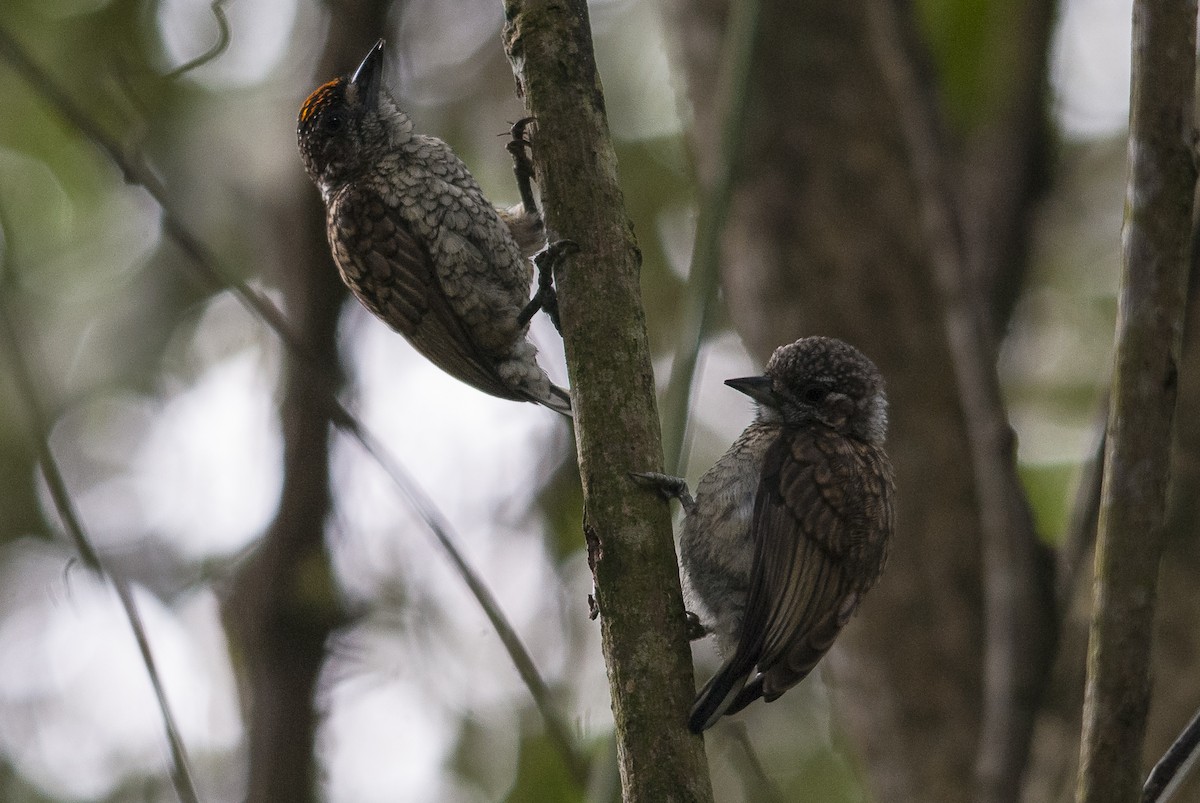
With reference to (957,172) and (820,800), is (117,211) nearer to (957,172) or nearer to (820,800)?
(957,172)

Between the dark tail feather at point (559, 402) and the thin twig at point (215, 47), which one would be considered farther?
the dark tail feather at point (559, 402)

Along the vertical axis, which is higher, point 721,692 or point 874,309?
point 874,309

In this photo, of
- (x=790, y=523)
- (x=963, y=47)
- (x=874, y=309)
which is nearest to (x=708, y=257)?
(x=790, y=523)

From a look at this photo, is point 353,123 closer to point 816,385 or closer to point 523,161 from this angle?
point 523,161

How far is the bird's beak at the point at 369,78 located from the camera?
410 centimetres

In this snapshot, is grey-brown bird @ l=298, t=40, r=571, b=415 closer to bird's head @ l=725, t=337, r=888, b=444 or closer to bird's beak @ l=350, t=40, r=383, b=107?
bird's beak @ l=350, t=40, r=383, b=107

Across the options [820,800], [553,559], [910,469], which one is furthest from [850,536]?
[820,800]

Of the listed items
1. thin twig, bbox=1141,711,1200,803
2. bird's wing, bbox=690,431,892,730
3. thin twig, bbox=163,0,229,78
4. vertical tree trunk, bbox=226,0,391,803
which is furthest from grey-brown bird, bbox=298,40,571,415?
thin twig, bbox=1141,711,1200,803

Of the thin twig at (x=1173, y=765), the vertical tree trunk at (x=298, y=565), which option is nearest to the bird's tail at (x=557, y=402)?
the vertical tree trunk at (x=298, y=565)

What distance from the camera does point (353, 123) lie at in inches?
162

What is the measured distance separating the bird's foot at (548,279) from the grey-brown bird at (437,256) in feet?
0.52

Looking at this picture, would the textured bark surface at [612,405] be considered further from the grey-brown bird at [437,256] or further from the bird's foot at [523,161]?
the grey-brown bird at [437,256]

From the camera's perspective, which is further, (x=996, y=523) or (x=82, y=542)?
(x=996, y=523)

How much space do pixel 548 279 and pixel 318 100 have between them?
141cm
